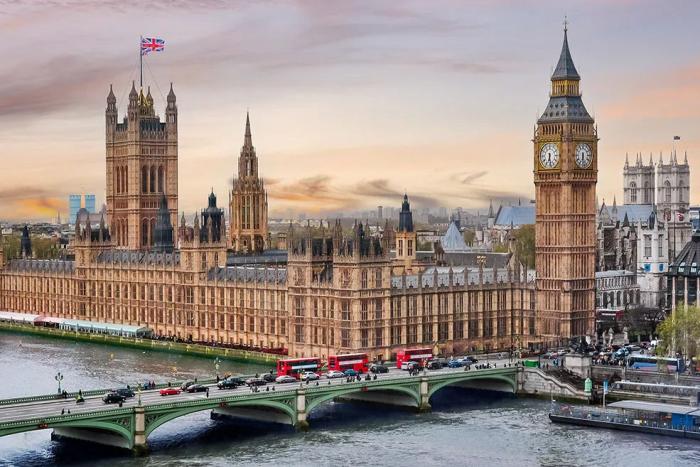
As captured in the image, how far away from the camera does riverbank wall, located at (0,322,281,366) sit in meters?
130

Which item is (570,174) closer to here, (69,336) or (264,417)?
(264,417)

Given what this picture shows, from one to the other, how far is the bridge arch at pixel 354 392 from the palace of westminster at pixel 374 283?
54.0 ft

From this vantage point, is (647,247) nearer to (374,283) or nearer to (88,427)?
(374,283)

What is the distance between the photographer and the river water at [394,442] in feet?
287

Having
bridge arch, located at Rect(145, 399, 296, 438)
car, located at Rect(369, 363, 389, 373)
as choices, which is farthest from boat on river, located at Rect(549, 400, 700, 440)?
bridge arch, located at Rect(145, 399, 296, 438)

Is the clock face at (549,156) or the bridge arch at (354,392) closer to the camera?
the bridge arch at (354,392)

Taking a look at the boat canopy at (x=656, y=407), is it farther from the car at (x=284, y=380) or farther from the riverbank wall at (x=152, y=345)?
the riverbank wall at (x=152, y=345)

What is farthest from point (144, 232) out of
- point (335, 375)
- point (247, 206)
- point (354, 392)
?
point (354, 392)

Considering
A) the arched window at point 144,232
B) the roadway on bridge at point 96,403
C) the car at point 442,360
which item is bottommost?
the car at point 442,360

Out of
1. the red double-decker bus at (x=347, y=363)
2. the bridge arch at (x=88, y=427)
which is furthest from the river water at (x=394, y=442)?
the red double-decker bus at (x=347, y=363)

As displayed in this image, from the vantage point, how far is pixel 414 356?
116875mm

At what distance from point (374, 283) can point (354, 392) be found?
17.2 m

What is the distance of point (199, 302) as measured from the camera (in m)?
145

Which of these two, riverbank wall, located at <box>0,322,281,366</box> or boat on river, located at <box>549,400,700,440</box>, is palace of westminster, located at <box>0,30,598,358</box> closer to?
riverbank wall, located at <box>0,322,281,366</box>
